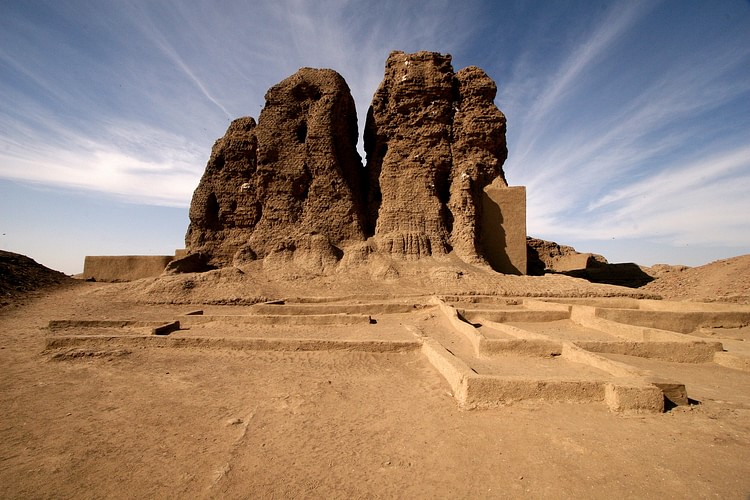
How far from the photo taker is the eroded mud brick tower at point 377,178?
20.5 m

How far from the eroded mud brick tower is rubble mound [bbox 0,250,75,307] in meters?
6.39

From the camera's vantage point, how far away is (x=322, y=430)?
456cm

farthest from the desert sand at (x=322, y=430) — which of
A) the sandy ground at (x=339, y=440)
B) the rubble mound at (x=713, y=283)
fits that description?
the rubble mound at (x=713, y=283)

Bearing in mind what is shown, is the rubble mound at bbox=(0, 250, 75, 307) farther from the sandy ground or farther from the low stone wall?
the sandy ground

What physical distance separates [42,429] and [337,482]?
3.92m

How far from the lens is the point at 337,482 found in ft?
11.5

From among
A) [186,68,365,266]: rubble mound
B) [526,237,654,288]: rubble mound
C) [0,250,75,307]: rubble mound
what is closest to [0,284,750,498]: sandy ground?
[0,250,75,307]: rubble mound

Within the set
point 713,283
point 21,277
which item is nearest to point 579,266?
point 713,283

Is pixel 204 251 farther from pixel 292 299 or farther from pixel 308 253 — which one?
pixel 292 299

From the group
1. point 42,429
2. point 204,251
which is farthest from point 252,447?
point 204,251

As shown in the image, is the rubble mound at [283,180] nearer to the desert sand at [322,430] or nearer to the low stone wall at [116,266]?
the low stone wall at [116,266]

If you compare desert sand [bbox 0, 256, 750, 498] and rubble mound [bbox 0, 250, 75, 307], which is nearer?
desert sand [bbox 0, 256, 750, 498]

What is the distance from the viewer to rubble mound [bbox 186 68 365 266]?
20.8 meters

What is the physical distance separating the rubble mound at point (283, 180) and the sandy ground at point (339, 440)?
14437 millimetres
